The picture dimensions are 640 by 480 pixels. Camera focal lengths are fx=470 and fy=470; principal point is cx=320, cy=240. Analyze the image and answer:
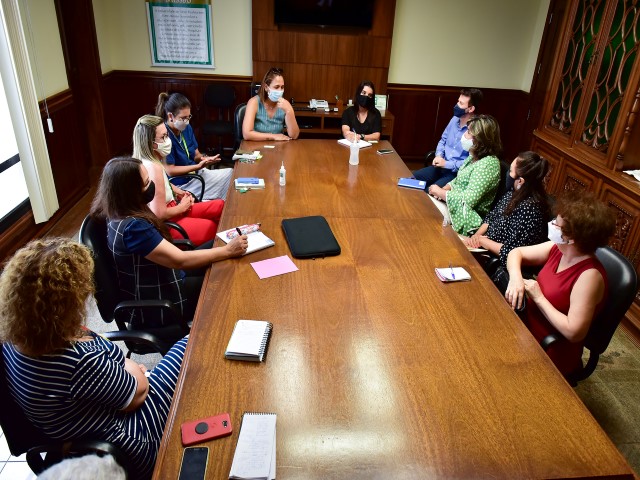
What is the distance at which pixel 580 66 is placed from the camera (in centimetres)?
380

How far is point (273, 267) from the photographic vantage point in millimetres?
2035

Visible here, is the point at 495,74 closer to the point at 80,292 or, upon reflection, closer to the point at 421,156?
the point at 421,156

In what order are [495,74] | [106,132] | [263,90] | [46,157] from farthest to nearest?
[495,74], [106,132], [263,90], [46,157]

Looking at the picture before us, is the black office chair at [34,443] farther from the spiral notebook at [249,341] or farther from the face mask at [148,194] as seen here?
the face mask at [148,194]

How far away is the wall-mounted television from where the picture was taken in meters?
5.16

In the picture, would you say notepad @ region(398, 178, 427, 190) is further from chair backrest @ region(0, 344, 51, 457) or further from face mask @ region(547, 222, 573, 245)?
chair backrest @ region(0, 344, 51, 457)

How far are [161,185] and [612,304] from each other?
2.24m

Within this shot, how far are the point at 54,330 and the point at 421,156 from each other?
533 centimetres

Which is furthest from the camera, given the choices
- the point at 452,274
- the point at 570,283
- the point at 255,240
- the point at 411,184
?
the point at 411,184

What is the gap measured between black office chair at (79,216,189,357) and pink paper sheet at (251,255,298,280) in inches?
15.3

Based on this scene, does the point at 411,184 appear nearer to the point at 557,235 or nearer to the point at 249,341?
the point at 557,235

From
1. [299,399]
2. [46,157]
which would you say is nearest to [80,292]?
[299,399]

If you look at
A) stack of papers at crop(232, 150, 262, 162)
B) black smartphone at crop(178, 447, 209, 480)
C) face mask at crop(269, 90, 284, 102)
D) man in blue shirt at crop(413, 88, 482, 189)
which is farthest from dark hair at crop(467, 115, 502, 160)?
black smartphone at crop(178, 447, 209, 480)

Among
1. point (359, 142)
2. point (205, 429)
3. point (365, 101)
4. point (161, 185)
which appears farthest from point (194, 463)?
point (365, 101)
